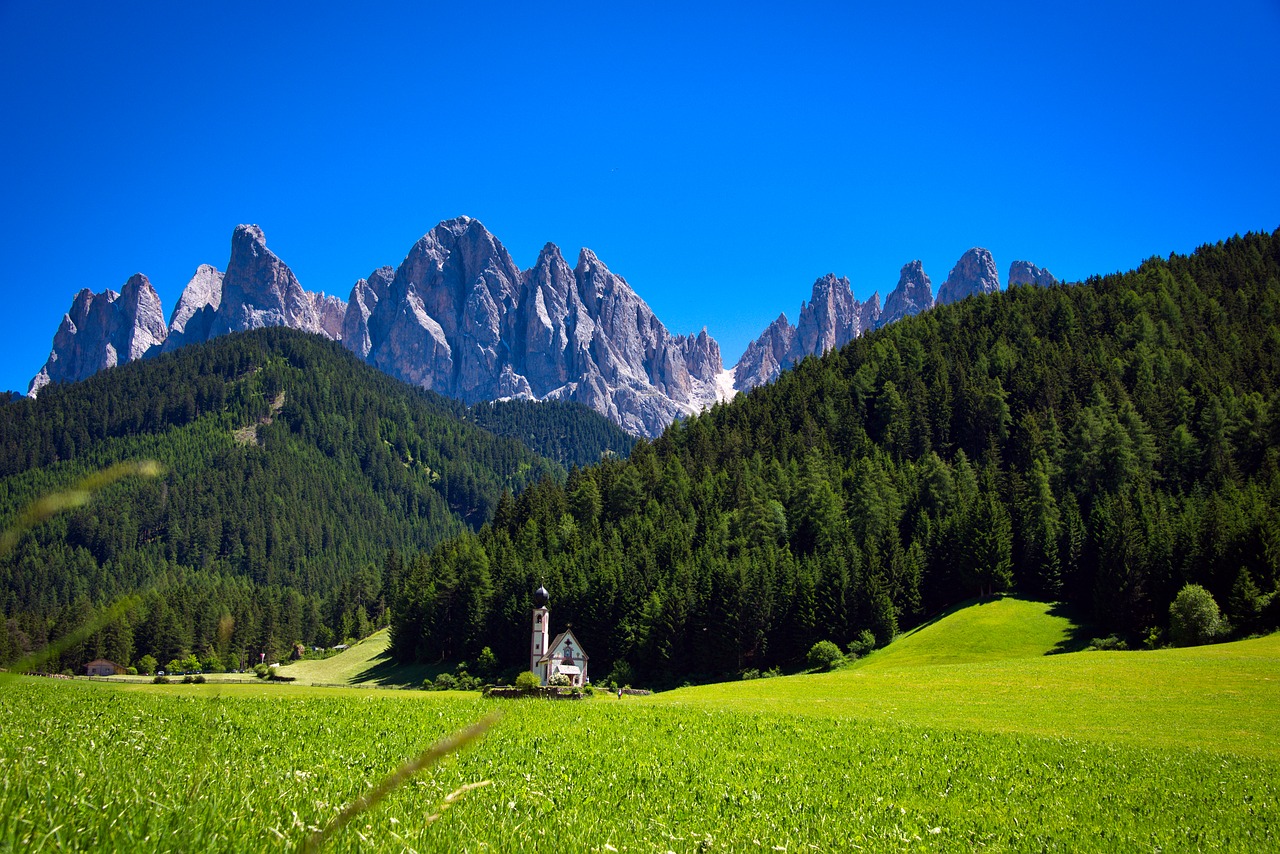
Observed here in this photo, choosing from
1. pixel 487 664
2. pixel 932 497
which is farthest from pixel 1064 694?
pixel 487 664

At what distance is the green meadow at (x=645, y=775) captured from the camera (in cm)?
420

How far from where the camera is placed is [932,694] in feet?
121

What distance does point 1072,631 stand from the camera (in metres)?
59.4

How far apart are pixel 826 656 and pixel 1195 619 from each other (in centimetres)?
2413

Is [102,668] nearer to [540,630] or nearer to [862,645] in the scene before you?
[540,630]

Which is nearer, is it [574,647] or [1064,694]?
[1064,694]

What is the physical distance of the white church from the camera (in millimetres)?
66875

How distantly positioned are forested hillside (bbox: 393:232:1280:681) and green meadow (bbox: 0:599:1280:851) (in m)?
36.7

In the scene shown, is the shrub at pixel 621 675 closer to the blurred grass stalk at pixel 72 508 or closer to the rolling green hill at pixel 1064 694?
the rolling green hill at pixel 1064 694

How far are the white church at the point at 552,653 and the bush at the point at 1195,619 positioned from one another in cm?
4302

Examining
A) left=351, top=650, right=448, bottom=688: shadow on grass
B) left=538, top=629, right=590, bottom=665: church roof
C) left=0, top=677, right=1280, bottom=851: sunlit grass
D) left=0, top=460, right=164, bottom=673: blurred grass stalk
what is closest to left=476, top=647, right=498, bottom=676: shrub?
left=351, top=650, right=448, bottom=688: shadow on grass

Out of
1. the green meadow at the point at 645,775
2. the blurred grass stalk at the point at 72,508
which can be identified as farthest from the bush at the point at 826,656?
the blurred grass stalk at the point at 72,508

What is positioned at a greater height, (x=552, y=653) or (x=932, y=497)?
(x=932, y=497)

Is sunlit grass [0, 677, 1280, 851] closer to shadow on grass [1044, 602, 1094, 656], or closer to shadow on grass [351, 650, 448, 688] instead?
shadow on grass [1044, 602, 1094, 656]
